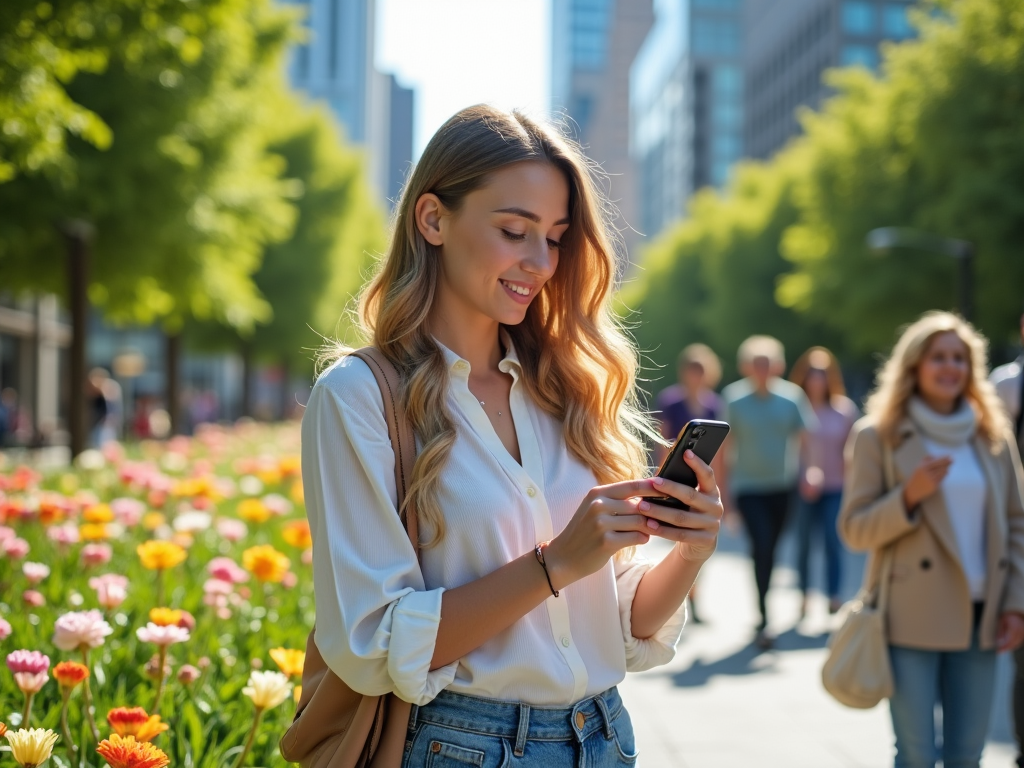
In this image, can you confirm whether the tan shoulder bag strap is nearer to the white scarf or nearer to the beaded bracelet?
the beaded bracelet

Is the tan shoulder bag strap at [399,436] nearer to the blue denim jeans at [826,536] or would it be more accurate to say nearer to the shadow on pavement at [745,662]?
the shadow on pavement at [745,662]

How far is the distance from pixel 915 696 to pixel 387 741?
2.66 metres

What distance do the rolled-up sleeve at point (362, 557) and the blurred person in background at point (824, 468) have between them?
7498mm

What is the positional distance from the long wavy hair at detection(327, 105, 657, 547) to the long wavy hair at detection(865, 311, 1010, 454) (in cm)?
218

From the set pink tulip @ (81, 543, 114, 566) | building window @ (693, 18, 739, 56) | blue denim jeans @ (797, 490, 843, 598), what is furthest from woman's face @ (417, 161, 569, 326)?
building window @ (693, 18, 739, 56)

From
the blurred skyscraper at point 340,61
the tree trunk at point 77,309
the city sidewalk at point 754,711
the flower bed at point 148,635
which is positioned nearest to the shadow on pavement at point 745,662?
the city sidewalk at point 754,711

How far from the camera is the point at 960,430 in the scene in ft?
13.9

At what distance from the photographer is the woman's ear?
2150 millimetres

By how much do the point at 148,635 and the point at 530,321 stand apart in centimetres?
129

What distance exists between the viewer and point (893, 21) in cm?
7381

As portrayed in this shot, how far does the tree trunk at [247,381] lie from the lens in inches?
1226

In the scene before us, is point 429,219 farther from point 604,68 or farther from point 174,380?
point 604,68

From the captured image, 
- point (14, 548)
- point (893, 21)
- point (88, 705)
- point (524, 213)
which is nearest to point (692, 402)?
point (14, 548)

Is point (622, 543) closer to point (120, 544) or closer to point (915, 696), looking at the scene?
point (915, 696)
